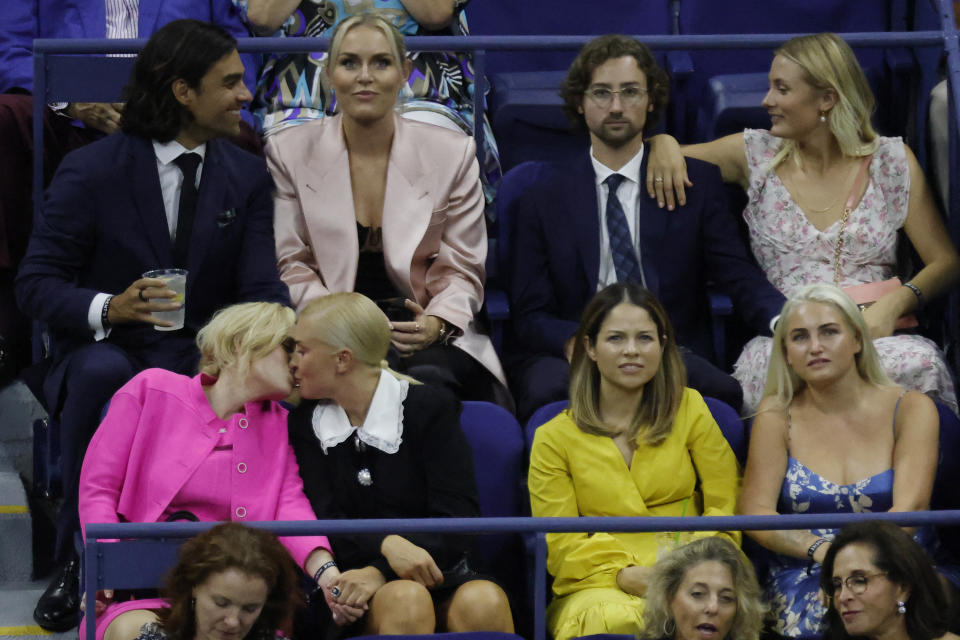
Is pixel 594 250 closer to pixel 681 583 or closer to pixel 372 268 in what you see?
pixel 372 268

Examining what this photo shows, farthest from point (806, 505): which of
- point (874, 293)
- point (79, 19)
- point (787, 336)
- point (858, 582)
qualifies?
point (79, 19)

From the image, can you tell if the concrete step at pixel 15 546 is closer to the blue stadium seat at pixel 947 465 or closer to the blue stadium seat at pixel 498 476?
the blue stadium seat at pixel 498 476

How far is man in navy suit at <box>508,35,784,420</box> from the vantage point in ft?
15.0

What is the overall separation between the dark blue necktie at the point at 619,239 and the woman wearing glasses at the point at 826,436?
60 cm

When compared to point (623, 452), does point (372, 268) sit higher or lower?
higher

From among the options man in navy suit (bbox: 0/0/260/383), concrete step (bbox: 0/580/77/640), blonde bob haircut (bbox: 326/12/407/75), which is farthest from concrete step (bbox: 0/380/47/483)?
blonde bob haircut (bbox: 326/12/407/75)

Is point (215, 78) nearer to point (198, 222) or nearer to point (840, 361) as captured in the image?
point (198, 222)

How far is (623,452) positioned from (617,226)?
0.90m

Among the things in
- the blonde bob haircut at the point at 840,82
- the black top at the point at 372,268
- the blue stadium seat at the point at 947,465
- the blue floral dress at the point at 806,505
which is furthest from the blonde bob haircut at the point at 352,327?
the blonde bob haircut at the point at 840,82

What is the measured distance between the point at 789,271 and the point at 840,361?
0.67 metres

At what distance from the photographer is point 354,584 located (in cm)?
350

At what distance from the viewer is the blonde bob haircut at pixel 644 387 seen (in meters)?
3.91

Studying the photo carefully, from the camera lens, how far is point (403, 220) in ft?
14.6

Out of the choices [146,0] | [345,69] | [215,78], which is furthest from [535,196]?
[146,0]
